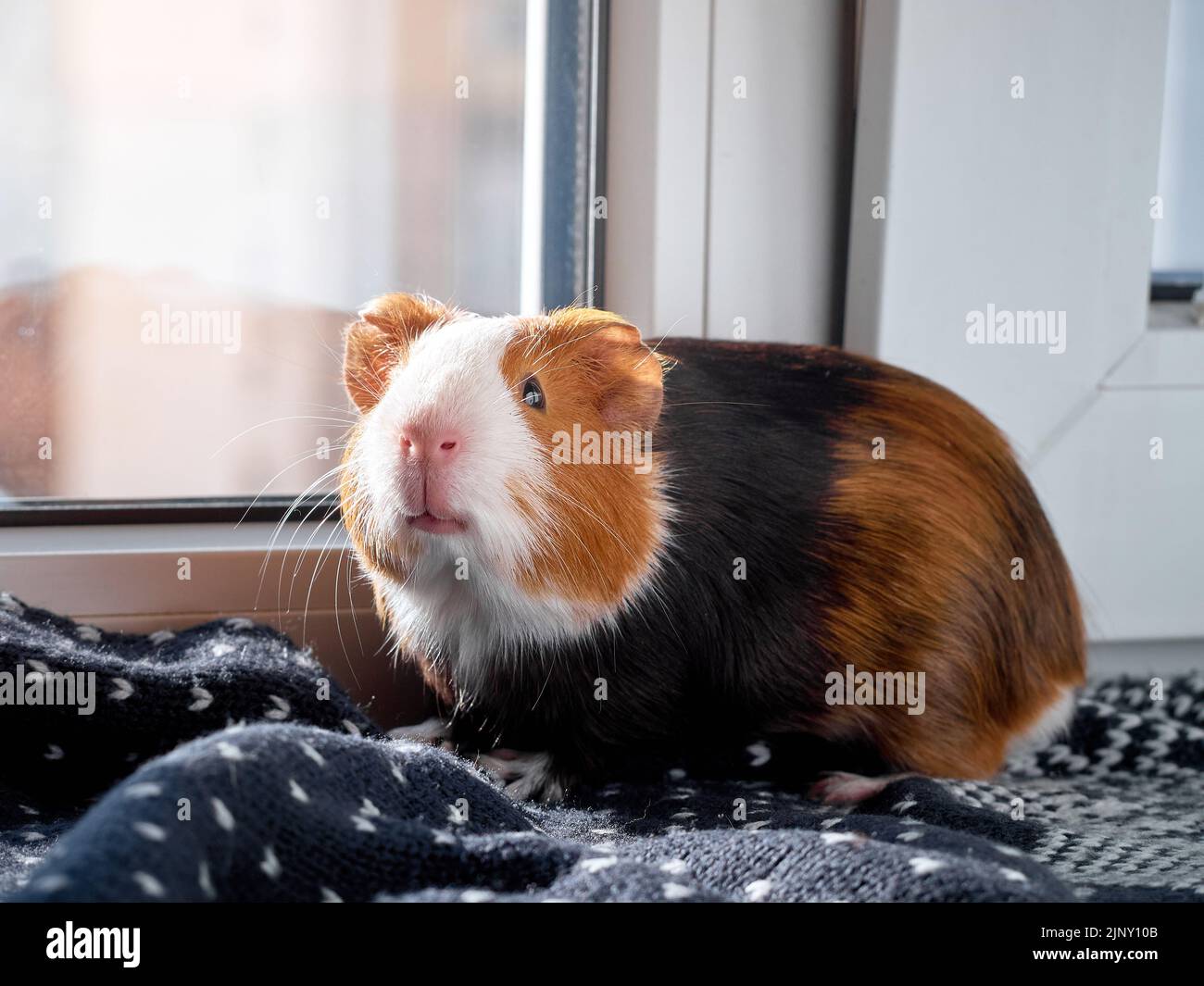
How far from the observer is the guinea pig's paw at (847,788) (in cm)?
85

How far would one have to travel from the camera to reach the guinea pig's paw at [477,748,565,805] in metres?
0.87

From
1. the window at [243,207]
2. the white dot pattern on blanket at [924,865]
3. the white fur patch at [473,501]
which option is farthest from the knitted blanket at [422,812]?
the window at [243,207]

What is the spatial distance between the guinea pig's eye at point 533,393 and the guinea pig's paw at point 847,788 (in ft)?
1.15

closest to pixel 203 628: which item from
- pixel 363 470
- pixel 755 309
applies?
pixel 363 470

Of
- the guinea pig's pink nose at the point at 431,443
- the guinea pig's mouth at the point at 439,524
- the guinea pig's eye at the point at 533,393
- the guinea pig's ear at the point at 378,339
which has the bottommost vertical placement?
the guinea pig's mouth at the point at 439,524

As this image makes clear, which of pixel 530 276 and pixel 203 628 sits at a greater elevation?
pixel 530 276

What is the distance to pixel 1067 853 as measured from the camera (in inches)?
30.1

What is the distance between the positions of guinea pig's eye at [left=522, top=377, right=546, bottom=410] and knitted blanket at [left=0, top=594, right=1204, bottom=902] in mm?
255

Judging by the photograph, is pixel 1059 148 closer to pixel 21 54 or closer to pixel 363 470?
pixel 363 470

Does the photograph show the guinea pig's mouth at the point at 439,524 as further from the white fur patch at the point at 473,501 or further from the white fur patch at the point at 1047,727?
the white fur patch at the point at 1047,727

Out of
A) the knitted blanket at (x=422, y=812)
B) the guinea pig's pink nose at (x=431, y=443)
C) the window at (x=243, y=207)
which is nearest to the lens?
the knitted blanket at (x=422, y=812)

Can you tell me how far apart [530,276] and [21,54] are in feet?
1.63

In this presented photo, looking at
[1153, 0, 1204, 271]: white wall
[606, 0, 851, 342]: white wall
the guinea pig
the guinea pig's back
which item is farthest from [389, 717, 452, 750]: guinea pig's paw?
[1153, 0, 1204, 271]: white wall

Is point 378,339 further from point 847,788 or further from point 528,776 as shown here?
point 847,788
